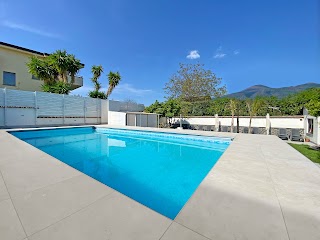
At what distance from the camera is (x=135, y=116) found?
15.4 meters

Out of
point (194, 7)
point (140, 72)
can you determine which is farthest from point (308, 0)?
point (140, 72)

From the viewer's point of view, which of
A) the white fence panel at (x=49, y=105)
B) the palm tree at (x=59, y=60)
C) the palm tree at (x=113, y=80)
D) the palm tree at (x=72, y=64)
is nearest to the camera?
the white fence panel at (x=49, y=105)

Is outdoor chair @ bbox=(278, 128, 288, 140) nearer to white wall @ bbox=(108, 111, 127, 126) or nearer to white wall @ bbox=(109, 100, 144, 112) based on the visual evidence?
white wall @ bbox=(108, 111, 127, 126)

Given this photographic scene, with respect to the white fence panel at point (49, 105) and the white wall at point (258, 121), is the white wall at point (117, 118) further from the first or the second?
the white wall at point (258, 121)

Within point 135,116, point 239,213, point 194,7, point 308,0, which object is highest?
point 194,7

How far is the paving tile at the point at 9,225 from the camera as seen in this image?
1351 millimetres

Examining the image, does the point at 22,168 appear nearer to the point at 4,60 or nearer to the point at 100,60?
the point at 4,60

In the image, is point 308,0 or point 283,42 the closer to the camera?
point 308,0

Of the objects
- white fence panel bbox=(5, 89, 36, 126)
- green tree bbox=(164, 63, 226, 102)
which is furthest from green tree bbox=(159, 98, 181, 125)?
white fence panel bbox=(5, 89, 36, 126)

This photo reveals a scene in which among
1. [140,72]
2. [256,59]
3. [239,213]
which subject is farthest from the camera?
[140,72]

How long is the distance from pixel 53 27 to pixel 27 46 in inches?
327

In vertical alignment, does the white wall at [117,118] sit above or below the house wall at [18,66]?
below

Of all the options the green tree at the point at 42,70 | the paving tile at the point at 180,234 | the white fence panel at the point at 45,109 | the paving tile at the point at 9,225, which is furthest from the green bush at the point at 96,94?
the paving tile at the point at 180,234

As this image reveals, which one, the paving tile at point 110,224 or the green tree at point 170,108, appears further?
the green tree at point 170,108
